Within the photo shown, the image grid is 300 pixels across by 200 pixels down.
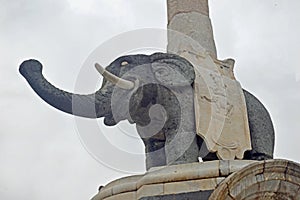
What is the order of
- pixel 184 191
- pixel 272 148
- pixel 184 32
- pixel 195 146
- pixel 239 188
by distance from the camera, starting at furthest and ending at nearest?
1. pixel 184 32
2. pixel 272 148
3. pixel 195 146
4. pixel 184 191
5. pixel 239 188

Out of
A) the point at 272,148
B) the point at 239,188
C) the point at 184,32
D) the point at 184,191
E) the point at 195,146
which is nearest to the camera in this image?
the point at 239,188

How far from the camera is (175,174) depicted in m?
6.52

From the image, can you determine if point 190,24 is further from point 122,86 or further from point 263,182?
point 263,182

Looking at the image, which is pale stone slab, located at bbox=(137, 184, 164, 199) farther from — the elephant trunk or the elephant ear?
the elephant ear

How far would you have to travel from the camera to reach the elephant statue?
7.16 m

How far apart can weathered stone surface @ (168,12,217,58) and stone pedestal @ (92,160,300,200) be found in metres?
2.13

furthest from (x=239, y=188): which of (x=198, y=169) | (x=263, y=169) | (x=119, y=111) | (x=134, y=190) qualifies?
(x=119, y=111)

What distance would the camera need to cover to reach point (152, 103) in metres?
7.40

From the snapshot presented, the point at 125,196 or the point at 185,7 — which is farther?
the point at 185,7

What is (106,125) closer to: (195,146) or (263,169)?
(195,146)

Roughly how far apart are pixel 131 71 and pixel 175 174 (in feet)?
4.99

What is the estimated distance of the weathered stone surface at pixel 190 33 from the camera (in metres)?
8.36

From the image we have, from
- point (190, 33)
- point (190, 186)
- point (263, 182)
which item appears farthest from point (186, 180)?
point (190, 33)

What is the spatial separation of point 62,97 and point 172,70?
1.34 metres
